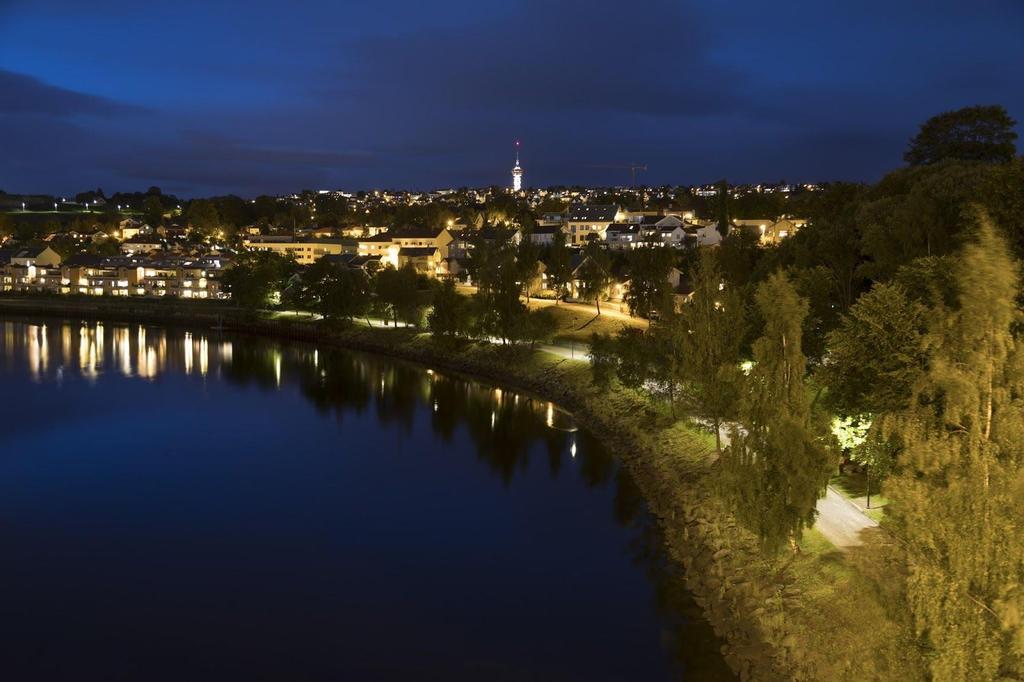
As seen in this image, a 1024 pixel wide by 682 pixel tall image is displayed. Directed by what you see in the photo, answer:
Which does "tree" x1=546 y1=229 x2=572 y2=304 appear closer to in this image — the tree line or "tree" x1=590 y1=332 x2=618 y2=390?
"tree" x1=590 y1=332 x2=618 y2=390

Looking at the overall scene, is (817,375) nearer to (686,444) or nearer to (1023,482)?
(686,444)

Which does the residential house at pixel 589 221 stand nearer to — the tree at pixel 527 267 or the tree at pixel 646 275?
the tree at pixel 527 267

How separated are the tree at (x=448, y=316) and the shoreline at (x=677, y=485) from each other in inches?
28.9

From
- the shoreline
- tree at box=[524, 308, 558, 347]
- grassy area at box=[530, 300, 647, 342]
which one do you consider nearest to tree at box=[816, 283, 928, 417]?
the shoreline

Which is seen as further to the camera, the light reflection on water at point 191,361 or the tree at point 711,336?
the light reflection on water at point 191,361

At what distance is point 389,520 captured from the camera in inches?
598

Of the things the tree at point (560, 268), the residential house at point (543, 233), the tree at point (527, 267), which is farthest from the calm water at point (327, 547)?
the residential house at point (543, 233)

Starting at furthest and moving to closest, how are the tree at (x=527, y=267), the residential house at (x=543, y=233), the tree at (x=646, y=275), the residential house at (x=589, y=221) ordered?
1. the residential house at (x=589, y=221)
2. the residential house at (x=543, y=233)
3. the tree at (x=527, y=267)
4. the tree at (x=646, y=275)

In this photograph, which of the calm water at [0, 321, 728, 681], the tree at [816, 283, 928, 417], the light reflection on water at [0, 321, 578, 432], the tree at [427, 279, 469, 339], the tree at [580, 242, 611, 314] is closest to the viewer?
the calm water at [0, 321, 728, 681]

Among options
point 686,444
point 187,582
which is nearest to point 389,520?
point 187,582

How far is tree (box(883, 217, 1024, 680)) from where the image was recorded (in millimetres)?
4820

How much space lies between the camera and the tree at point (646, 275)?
31.6 m

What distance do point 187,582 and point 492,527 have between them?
5401 millimetres

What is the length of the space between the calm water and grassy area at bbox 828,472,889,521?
308 cm
